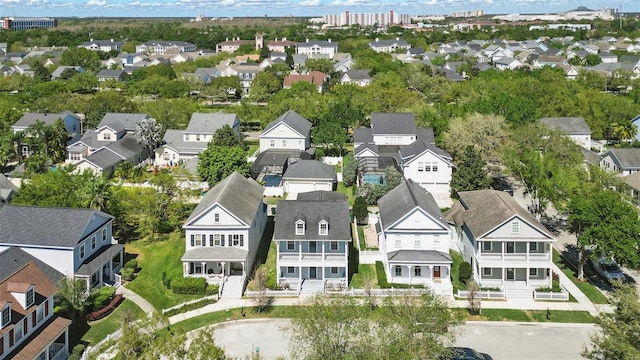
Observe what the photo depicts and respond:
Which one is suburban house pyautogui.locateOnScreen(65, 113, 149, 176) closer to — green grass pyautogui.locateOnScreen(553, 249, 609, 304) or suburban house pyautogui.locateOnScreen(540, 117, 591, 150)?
green grass pyautogui.locateOnScreen(553, 249, 609, 304)

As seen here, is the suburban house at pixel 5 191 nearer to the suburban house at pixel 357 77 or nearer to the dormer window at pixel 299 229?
the dormer window at pixel 299 229

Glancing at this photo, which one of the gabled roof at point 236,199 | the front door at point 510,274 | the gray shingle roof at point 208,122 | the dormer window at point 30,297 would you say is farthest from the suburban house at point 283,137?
the dormer window at point 30,297

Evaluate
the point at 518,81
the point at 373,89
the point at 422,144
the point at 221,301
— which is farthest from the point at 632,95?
the point at 221,301

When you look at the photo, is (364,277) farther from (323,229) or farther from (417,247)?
(323,229)

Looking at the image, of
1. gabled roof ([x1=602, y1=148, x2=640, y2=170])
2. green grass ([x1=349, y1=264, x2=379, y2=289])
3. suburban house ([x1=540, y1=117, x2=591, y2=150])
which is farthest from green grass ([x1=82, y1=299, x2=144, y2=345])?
suburban house ([x1=540, y1=117, x2=591, y2=150])

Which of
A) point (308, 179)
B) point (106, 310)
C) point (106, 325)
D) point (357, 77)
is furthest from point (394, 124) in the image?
point (357, 77)

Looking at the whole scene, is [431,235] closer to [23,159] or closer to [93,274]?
[93,274]

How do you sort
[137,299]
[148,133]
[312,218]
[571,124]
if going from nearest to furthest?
[137,299], [312,218], [148,133], [571,124]
